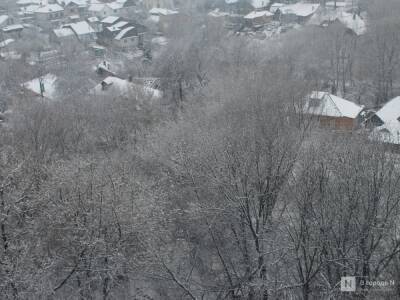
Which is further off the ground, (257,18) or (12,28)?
(12,28)

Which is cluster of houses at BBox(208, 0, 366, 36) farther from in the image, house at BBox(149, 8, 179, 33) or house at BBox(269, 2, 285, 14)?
house at BBox(149, 8, 179, 33)

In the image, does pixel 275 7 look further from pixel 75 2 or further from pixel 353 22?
pixel 75 2

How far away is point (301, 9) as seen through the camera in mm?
46250

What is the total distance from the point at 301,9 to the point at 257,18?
175 inches

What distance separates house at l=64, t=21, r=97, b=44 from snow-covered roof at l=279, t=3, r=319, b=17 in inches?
736

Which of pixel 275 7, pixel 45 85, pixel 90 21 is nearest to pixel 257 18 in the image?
pixel 275 7

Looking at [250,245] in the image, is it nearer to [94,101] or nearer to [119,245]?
[119,245]

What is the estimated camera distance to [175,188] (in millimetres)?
12352

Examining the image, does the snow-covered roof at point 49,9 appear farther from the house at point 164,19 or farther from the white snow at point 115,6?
the house at point 164,19

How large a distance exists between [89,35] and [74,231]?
3733 cm

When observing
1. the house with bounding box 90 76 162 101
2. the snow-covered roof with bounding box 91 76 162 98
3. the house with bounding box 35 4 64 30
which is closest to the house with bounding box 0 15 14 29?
the house with bounding box 35 4 64 30

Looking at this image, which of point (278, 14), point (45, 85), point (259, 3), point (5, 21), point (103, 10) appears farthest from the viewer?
point (103, 10)

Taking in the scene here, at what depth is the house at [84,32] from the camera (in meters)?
43.7

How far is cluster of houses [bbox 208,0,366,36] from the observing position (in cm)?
4025
